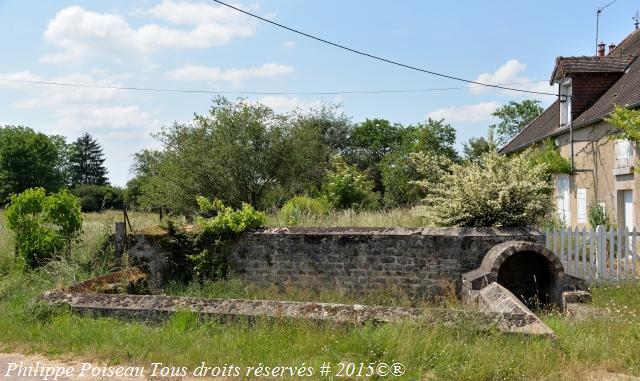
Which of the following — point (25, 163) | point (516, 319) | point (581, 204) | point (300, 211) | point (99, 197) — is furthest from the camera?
point (99, 197)

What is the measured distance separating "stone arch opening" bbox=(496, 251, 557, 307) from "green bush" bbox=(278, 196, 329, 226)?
498 centimetres

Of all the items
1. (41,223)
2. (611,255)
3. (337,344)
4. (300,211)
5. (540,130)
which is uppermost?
(540,130)

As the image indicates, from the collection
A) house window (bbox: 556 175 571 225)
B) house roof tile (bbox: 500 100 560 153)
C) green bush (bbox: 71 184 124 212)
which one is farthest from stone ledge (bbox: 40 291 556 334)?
green bush (bbox: 71 184 124 212)

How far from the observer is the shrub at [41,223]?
10.3m

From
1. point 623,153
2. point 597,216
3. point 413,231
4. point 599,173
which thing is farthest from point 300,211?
point 599,173

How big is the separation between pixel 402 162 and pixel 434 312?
984 inches

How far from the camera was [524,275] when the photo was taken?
952 centimetres

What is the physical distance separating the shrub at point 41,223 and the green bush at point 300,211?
4.71 metres

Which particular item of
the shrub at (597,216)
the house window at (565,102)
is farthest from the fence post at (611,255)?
the house window at (565,102)

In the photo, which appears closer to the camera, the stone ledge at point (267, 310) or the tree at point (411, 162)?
the stone ledge at point (267, 310)

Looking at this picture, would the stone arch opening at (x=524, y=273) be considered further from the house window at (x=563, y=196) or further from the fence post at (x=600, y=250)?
the house window at (x=563, y=196)

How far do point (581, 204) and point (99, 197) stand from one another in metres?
46.5

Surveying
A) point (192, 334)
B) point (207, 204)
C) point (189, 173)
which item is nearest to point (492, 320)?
point (192, 334)

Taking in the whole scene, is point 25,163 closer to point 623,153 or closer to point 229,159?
point 229,159
